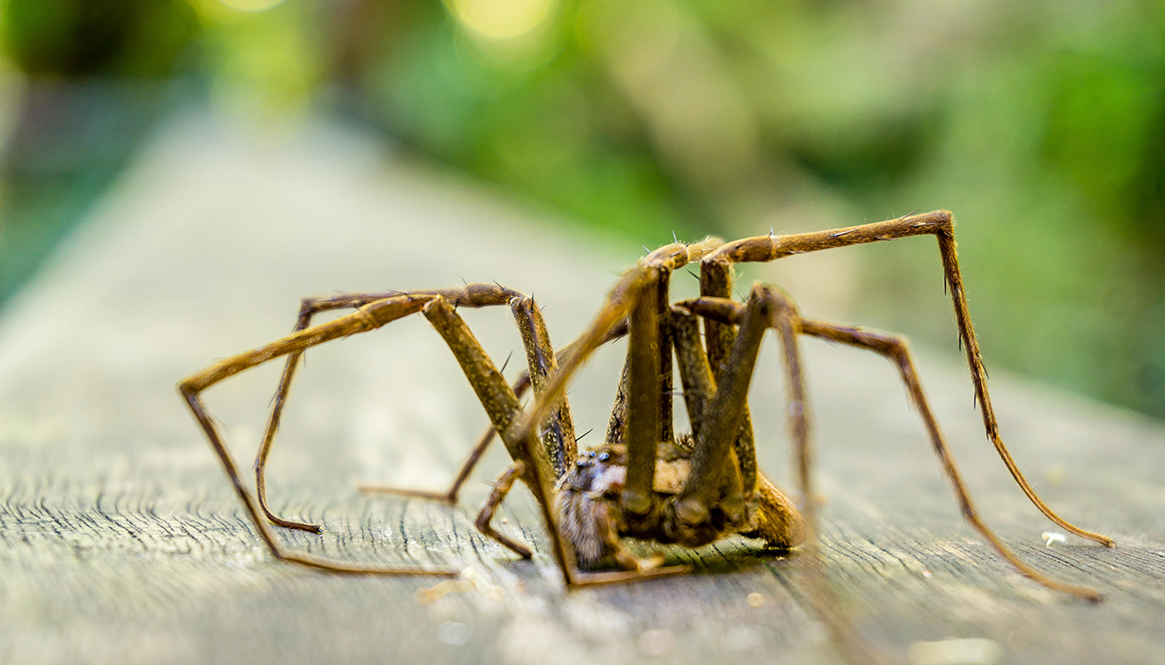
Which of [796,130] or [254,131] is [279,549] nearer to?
[796,130]

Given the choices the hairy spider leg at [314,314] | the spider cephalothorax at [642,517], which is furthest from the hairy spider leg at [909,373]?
the hairy spider leg at [314,314]

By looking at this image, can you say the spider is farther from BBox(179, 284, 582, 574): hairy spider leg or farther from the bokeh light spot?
the bokeh light spot

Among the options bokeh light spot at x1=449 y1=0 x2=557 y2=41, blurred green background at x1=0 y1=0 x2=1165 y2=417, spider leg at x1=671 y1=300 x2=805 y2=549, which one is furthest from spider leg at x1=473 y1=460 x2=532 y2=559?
bokeh light spot at x1=449 y1=0 x2=557 y2=41

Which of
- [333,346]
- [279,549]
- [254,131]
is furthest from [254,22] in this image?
[279,549]

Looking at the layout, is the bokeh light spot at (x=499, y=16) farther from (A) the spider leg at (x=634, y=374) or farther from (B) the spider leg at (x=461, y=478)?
(A) the spider leg at (x=634, y=374)

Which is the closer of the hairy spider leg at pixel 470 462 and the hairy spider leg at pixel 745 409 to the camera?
the hairy spider leg at pixel 745 409

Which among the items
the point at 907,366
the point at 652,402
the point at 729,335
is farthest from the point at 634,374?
the point at 907,366
